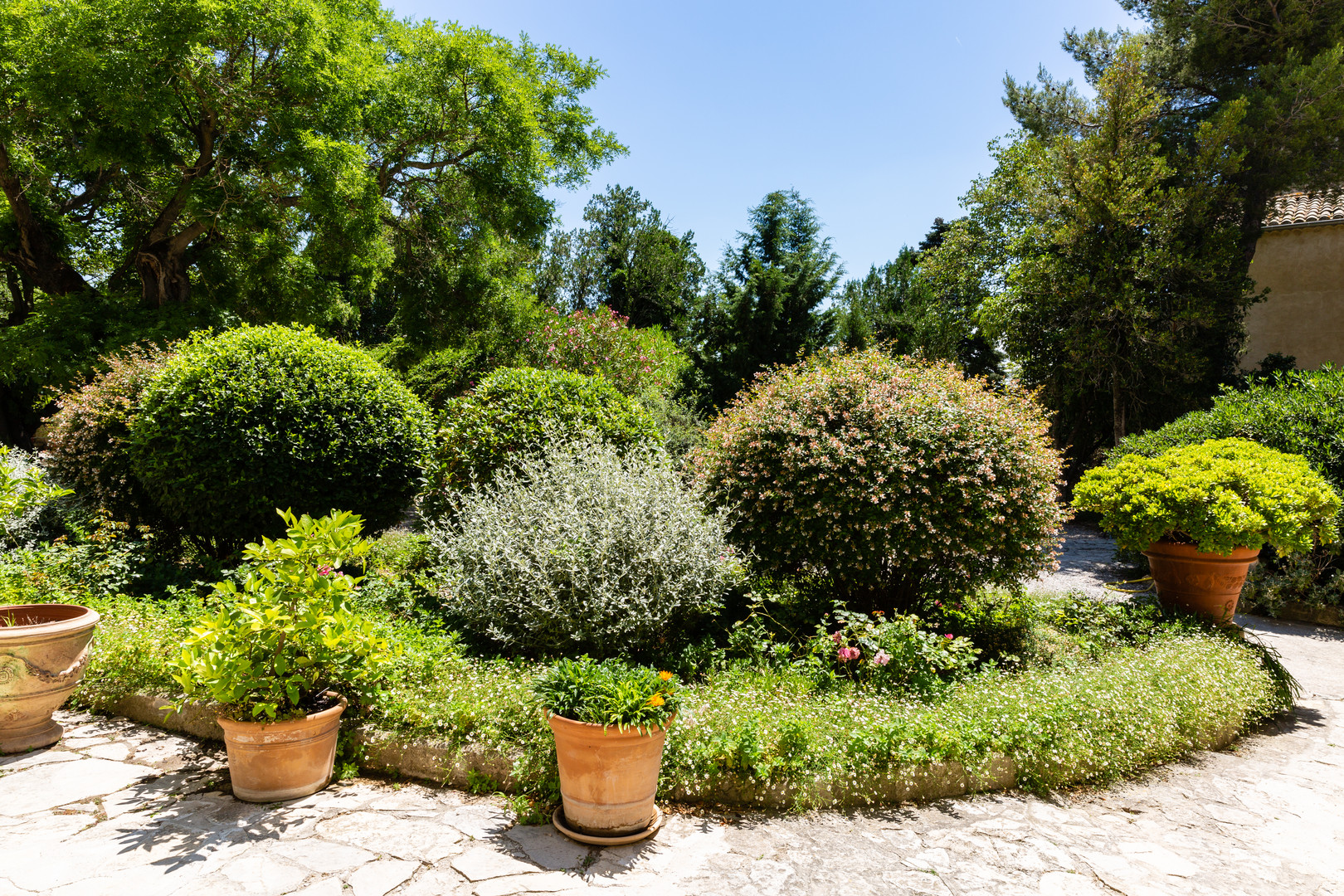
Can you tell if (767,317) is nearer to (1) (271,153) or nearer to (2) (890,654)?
(1) (271,153)

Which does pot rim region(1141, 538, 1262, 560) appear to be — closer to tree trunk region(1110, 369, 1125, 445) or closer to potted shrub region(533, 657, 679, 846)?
A: potted shrub region(533, 657, 679, 846)

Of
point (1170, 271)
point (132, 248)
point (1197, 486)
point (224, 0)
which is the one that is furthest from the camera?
point (132, 248)

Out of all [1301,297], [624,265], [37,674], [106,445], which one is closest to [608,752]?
[37,674]

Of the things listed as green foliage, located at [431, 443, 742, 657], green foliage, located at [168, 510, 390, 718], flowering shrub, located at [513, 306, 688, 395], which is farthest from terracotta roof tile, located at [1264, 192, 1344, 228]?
green foliage, located at [168, 510, 390, 718]

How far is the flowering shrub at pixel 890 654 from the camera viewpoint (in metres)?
4.23

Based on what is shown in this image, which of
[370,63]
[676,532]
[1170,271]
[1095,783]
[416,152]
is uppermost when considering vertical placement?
[370,63]

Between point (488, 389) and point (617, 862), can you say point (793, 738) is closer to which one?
point (617, 862)

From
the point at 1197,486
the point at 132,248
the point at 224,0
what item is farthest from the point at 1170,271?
the point at 132,248

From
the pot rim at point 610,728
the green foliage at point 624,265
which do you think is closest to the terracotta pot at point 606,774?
the pot rim at point 610,728

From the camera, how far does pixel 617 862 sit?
282cm

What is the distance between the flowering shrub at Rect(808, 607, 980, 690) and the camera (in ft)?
13.9

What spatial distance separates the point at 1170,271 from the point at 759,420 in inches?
504

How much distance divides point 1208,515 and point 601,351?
10811 millimetres

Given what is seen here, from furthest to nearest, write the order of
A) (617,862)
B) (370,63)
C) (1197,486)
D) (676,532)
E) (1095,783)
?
(370,63)
(1197,486)
(676,532)
(1095,783)
(617,862)
